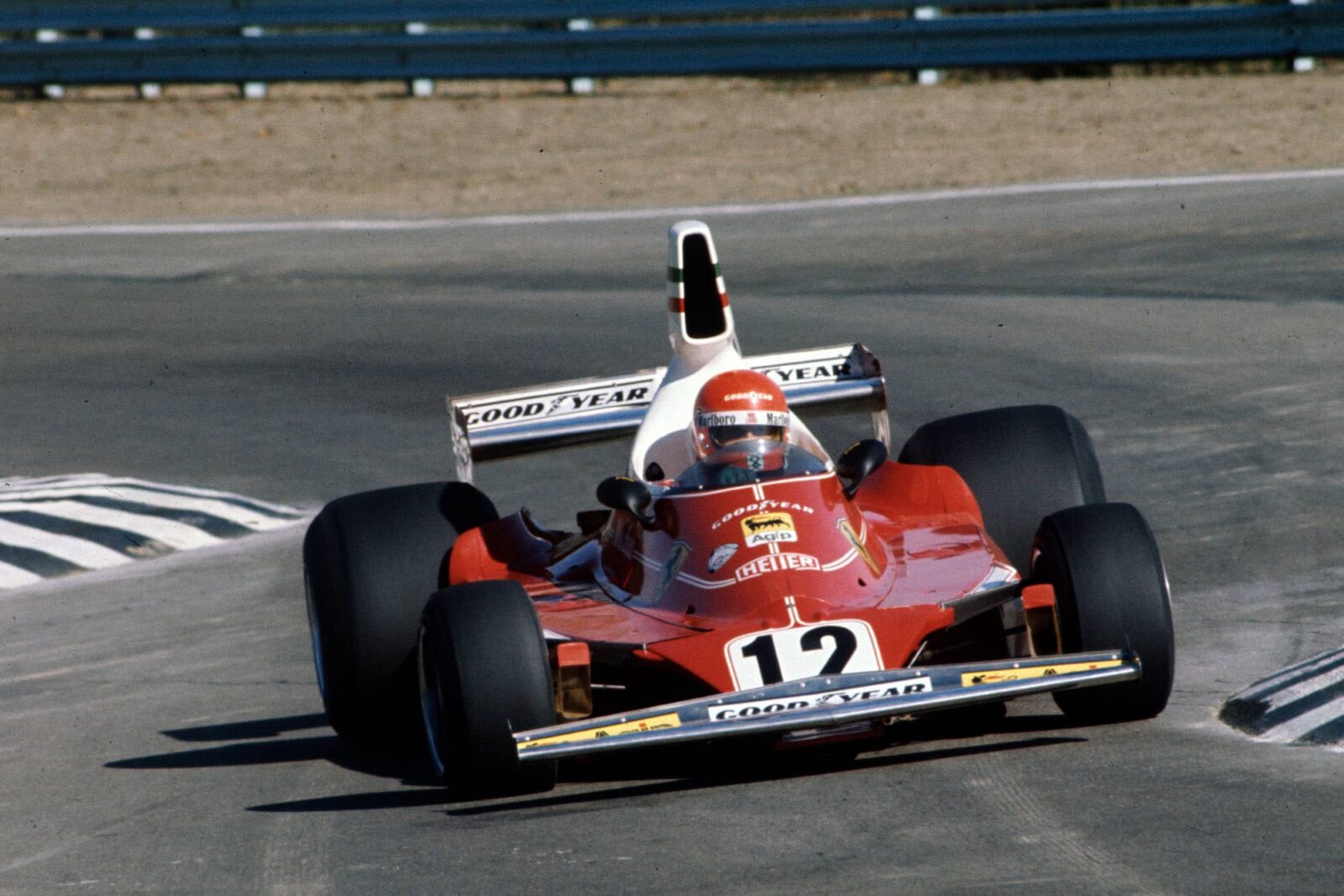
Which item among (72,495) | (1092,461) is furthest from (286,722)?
(72,495)

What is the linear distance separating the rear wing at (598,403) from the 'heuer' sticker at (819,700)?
8.76ft

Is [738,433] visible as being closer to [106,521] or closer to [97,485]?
Answer: [106,521]

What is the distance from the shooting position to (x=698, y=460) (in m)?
8.28

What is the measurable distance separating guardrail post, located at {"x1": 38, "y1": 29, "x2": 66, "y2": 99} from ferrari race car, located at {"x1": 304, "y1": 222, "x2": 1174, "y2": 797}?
20.8m

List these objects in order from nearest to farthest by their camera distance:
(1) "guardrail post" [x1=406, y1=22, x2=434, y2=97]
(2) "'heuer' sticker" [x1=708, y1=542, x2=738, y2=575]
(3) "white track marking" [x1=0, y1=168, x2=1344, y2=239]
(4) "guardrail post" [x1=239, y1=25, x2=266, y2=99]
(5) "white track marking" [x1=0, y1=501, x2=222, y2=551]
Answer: (2) "'heuer' sticker" [x1=708, y1=542, x2=738, y2=575]
(5) "white track marking" [x1=0, y1=501, x2=222, y2=551]
(3) "white track marking" [x1=0, y1=168, x2=1344, y2=239]
(1) "guardrail post" [x1=406, y1=22, x2=434, y2=97]
(4) "guardrail post" [x1=239, y1=25, x2=266, y2=99]

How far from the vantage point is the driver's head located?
27.1ft

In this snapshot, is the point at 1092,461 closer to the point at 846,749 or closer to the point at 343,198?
the point at 846,749

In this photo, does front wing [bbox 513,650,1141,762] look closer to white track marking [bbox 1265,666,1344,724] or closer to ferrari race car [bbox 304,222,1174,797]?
ferrari race car [bbox 304,222,1174,797]

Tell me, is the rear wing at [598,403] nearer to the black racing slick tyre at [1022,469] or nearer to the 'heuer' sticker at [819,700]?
the black racing slick tyre at [1022,469]

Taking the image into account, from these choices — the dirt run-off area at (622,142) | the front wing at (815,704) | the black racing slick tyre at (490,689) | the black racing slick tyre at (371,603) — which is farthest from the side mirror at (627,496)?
the dirt run-off area at (622,142)

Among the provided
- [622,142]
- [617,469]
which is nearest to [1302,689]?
[617,469]

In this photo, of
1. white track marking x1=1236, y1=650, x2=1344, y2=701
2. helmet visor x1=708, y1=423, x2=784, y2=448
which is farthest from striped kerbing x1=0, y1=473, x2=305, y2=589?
white track marking x1=1236, y1=650, x2=1344, y2=701

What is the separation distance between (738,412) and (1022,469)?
50.4 inches

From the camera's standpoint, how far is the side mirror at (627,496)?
8.09 m
